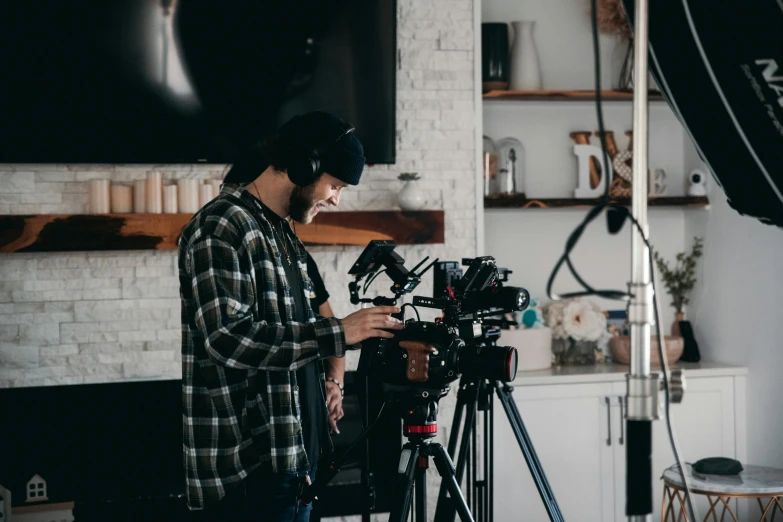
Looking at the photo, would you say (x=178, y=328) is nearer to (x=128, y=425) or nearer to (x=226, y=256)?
(x=128, y=425)

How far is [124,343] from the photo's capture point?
287 centimetres

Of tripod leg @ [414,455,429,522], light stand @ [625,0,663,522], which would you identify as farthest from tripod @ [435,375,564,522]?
light stand @ [625,0,663,522]

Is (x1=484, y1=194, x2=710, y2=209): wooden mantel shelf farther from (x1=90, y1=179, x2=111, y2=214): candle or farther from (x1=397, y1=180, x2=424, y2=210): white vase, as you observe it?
(x1=90, y1=179, x2=111, y2=214): candle

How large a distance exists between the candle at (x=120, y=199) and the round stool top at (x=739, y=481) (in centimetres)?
209

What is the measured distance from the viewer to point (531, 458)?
2.16m

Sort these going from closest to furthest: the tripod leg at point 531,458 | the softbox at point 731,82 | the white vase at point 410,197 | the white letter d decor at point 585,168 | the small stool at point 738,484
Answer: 1. the softbox at point 731,82
2. the tripod leg at point 531,458
3. the small stool at point 738,484
4. the white vase at point 410,197
5. the white letter d decor at point 585,168

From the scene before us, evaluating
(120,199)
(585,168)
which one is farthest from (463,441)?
(585,168)

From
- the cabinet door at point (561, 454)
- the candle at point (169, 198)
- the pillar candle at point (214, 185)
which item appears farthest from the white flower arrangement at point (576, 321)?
the candle at point (169, 198)

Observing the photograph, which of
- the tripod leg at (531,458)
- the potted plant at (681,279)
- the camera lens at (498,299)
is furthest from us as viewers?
the potted plant at (681,279)

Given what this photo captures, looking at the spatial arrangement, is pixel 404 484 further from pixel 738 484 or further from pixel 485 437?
pixel 738 484

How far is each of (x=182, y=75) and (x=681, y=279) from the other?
229 centimetres

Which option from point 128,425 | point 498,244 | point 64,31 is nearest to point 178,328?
point 128,425

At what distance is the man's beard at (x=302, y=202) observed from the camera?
1.74m

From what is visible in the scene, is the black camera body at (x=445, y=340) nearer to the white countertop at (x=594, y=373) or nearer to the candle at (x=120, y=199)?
the white countertop at (x=594, y=373)
